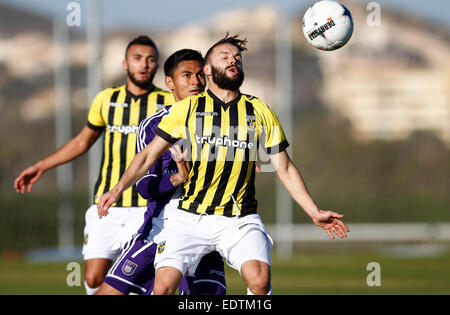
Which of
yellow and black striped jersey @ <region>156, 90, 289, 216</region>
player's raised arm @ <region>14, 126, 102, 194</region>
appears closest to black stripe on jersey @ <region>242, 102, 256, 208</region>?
yellow and black striped jersey @ <region>156, 90, 289, 216</region>

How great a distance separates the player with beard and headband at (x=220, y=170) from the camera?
5695mm

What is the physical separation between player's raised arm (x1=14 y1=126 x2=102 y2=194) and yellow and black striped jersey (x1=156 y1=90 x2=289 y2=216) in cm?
217

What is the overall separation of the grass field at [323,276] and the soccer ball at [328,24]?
175 inches

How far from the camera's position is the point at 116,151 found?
756cm

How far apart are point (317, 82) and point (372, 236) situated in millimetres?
3936

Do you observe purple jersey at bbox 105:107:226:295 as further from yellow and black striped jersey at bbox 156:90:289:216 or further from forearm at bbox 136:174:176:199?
yellow and black striped jersey at bbox 156:90:289:216

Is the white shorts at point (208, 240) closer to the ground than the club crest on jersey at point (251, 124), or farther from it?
closer to the ground

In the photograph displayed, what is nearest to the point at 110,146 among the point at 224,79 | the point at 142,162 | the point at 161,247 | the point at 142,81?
the point at 142,81

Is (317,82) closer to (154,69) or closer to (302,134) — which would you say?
(302,134)

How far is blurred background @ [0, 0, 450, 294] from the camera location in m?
17.5

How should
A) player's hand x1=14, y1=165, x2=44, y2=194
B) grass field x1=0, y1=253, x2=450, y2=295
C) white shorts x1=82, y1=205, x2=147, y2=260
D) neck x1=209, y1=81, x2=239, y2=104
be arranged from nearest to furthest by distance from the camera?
1. neck x1=209, y1=81, x2=239, y2=104
2. white shorts x1=82, y1=205, x2=147, y2=260
3. player's hand x1=14, y1=165, x2=44, y2=194
4. grass field x1=0, y1=253, x2=450, y2=295

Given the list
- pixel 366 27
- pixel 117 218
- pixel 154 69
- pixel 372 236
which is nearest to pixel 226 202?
pixel 117 218

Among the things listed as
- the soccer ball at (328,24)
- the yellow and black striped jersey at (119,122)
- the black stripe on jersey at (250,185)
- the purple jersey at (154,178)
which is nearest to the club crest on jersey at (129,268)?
the purple jersey at (154,178)

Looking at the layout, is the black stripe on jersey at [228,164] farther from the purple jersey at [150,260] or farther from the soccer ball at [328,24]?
the soccer ball at [328,24]
